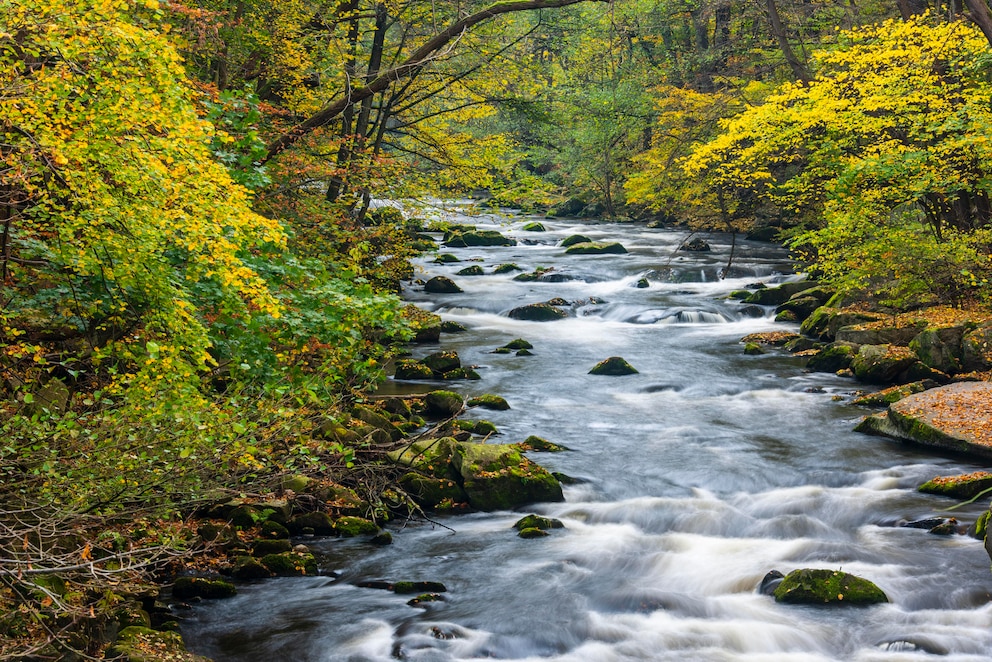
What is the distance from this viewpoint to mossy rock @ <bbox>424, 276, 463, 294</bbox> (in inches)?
996

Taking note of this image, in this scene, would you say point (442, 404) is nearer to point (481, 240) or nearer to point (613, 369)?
point (613, 369)

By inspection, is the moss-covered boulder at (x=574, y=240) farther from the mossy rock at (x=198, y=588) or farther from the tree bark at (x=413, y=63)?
the mossy rock at (x=198, y=588)

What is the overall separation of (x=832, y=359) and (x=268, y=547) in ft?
41.2

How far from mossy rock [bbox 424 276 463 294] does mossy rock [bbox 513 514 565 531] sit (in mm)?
15574

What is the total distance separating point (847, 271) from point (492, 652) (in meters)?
13.5

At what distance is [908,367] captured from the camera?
15.2 metres

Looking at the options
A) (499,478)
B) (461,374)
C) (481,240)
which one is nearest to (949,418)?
(499,478)

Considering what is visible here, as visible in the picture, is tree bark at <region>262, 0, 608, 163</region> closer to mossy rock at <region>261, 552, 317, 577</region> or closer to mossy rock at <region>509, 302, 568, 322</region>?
mossy rock at <region>261, 552, 317, 577</region>

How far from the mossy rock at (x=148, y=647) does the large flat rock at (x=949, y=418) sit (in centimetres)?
1006

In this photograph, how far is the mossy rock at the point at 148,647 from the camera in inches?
228

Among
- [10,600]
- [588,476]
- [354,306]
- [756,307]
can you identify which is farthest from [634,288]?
[10,600]

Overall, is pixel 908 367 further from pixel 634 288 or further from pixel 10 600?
pixel 10 600

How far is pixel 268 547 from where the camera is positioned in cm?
870

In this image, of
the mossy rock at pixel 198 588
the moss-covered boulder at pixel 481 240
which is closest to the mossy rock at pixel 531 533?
the mossy rock at pixel 198 588
